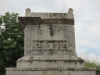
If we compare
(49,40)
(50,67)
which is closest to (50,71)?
(50,67)

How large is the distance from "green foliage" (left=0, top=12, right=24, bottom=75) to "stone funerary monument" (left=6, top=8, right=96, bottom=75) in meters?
6.29

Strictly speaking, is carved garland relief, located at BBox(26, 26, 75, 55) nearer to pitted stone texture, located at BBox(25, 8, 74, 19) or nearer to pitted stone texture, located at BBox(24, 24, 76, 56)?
pitted stone texture, located at BBox(24, 24, 76, 56)

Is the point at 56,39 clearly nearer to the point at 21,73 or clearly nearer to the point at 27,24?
the point at 27,24

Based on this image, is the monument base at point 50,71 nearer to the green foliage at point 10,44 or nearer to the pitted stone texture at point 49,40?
the pitted stone texture at point 49,40

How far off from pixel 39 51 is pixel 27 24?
58.1 inches

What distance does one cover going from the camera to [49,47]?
534 centimetres

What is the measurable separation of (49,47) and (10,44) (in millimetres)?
7417

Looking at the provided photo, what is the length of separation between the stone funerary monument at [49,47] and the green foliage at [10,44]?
248 inches

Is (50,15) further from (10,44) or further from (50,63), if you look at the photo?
(10,44)

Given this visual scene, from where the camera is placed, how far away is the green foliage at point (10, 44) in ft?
37.7

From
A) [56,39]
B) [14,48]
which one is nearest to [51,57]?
[56,39]

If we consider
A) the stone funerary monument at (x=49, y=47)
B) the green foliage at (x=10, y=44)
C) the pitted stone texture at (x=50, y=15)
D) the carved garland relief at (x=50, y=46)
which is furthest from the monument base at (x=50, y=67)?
the green foliage at (x=10, y=44)

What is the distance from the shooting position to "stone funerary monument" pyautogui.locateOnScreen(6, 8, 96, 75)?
15.7 feet

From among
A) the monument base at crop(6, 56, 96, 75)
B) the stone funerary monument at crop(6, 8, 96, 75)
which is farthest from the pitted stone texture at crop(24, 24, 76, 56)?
the monument base at crop(6, 56, 96, 75)
